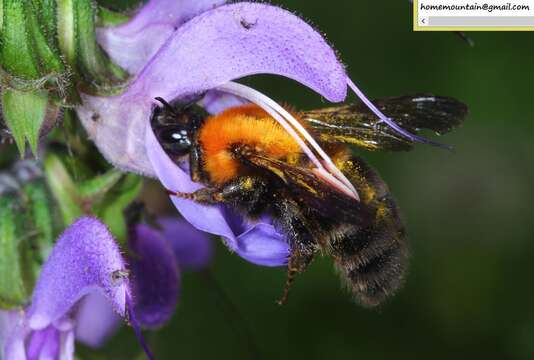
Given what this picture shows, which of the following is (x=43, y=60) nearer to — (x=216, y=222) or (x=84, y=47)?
(x=84, y=47)

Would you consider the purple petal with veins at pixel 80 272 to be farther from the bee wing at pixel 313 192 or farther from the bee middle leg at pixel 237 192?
the bee wing at pixel 313 192

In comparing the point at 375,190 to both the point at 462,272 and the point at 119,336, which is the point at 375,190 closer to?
the point at 119,336

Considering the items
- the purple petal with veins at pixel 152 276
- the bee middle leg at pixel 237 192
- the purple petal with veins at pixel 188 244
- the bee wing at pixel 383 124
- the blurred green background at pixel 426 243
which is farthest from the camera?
the blurred green background at pixel 426 243

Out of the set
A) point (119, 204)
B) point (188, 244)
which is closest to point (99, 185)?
point (119, 204)

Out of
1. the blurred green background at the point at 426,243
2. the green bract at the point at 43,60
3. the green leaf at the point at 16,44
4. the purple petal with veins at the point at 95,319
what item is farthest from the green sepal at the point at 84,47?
the blurred green background at the point at 426,243

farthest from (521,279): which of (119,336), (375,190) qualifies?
(375,190)

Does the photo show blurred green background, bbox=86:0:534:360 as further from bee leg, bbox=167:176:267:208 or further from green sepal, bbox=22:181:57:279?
bee leg, bbox=167:176:267:208
